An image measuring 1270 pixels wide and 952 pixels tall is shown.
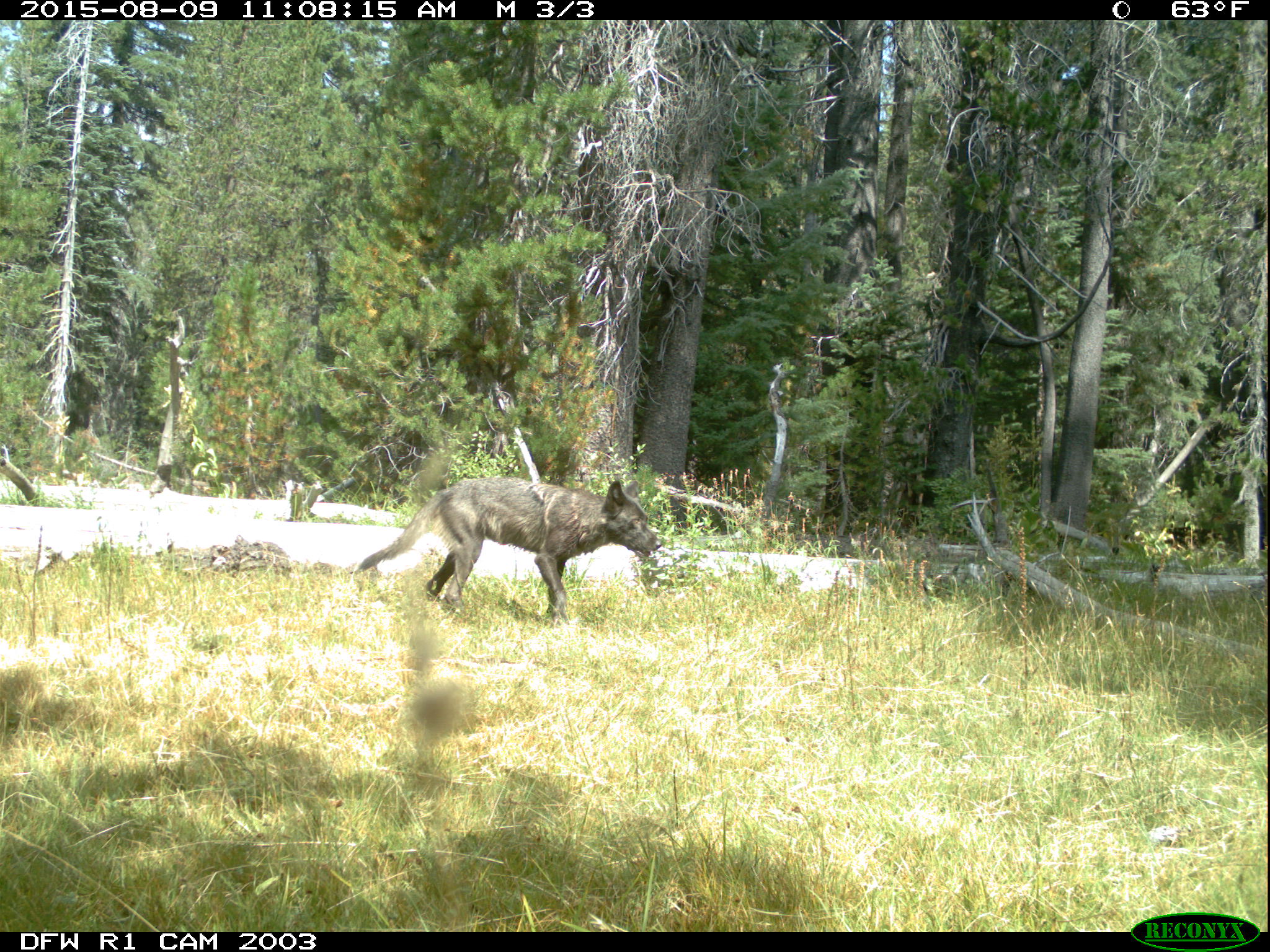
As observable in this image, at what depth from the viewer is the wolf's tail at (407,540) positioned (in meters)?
7.24

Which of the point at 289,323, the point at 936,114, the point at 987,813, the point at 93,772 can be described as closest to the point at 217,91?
the point at 289,323

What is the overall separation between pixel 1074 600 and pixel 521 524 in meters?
4.46

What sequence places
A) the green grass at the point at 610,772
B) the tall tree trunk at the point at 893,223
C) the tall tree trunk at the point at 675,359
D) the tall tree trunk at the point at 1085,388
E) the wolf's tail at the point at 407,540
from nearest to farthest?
the green grass at the point at 610,772
the wolf's tail at the point at 407,540
the tall tree trunk at the point at 675,359
the tall tree trunk at the point at 1085,388
the tall tree trunk at the point at 893,223

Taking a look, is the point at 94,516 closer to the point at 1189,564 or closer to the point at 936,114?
the point at 936,114

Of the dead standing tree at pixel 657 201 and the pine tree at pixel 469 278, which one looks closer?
the dead standing tree at pixel 657 201

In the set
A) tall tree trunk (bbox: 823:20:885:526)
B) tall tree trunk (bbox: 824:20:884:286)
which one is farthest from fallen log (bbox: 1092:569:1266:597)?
tall tree trunk (bbox: 824:20:884:286)

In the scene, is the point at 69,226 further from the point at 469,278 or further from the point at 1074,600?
the point at 1074,600

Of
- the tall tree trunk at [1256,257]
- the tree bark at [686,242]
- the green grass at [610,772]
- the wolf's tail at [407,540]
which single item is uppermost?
the tree bark at [686,242]

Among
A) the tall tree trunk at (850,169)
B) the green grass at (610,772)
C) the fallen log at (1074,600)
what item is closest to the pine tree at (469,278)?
the tall tree trunk at (850,169)

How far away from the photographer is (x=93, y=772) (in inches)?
143

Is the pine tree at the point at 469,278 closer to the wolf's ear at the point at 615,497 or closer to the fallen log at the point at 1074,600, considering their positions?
the wolf's ear at the point at 615,497

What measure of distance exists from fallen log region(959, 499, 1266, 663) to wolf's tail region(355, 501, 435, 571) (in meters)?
4.59
